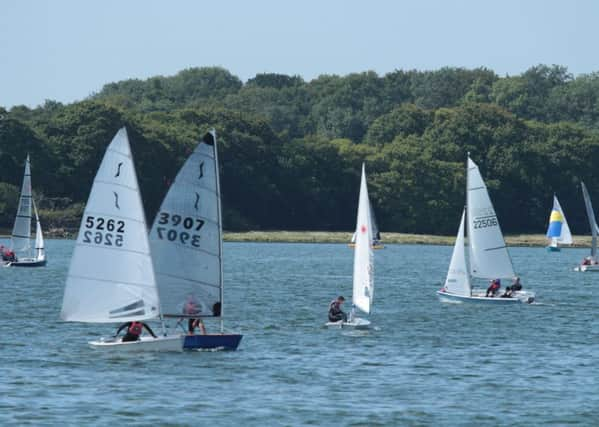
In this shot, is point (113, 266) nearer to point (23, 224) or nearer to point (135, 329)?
point (135, 329)

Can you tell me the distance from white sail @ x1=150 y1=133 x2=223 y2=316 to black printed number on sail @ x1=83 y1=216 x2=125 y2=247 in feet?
4.33

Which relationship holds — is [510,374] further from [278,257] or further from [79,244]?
[278,257]

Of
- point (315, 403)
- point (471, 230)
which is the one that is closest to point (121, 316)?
point (315, 403)

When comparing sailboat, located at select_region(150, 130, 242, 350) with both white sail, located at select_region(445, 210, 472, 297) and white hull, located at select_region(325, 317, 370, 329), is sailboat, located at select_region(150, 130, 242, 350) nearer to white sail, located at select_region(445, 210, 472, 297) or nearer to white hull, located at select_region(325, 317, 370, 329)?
white hull, located at select_region(325, 317, 370, 329)

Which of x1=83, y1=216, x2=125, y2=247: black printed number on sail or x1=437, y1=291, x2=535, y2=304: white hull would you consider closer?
x1=83, y1=216, x2=125, y2=247: black printed number on sail

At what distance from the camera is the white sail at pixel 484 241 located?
69.8 meters

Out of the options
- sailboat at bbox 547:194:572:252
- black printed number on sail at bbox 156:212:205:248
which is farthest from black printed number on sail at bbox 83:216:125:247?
sailboat at bbox 547:194:572:252

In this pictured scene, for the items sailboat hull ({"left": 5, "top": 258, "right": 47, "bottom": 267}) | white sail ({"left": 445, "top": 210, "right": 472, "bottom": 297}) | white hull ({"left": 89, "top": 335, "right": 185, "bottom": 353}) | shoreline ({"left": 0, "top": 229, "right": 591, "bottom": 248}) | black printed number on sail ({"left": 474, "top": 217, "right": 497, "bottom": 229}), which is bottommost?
white hull ({"left": 89, "top": 335, "right": 185, "bottom": 353})

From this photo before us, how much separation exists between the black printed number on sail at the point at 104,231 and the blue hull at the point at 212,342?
3.80 meters

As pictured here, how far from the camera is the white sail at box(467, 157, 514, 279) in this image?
6975 cm

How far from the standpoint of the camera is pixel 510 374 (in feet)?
141

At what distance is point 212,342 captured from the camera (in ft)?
145

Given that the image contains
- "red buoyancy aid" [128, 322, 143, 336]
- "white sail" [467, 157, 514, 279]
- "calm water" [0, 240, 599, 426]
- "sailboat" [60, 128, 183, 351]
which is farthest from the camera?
"white sail" [467, 157, 514, 279]

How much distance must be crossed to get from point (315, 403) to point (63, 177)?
406ft
